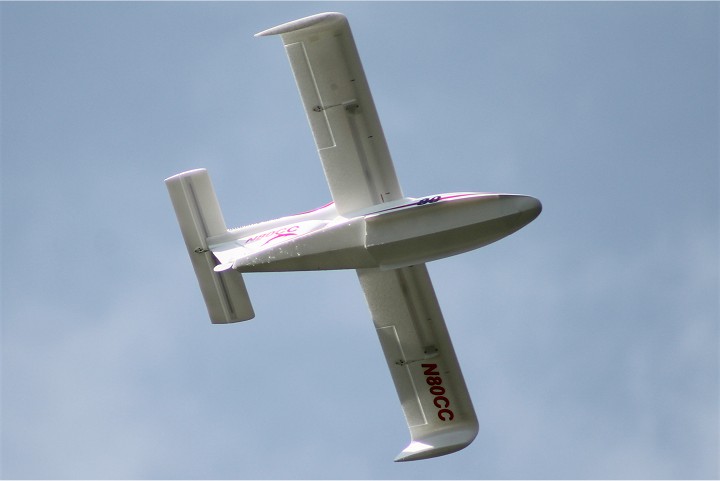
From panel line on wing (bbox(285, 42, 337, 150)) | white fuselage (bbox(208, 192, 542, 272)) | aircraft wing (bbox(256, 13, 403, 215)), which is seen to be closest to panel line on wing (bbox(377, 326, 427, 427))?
white fuselage (bbox(208, 192, 542, 272))

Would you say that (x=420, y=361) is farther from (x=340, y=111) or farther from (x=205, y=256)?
(x=340, y=111)

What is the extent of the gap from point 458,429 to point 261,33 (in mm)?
10877

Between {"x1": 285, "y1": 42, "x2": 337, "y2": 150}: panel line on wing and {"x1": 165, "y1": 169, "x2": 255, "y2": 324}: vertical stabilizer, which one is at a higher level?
{"x1": 285, "y1": 42, "x2": 337, "y2": 150}: panel line on wing

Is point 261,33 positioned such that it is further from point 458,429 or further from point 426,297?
point 458,429

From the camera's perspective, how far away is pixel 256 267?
1192 inches

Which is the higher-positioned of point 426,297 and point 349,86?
point 349,86

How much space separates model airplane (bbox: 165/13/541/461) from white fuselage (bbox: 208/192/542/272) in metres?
0.02

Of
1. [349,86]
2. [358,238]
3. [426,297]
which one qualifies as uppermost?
[349,86]

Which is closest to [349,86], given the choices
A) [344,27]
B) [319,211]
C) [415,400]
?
[344,27]

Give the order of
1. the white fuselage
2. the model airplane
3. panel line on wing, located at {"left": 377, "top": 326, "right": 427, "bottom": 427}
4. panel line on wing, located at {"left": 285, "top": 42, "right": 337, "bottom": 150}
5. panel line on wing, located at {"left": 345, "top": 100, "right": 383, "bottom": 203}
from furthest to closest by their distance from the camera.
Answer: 1. panel line on wing, located at {"left": 377, "top": 326, "right": 427, "bottom": 427}
2. panel line on wing, located at {"left": 345, "top": 100, "right": 383, "bottom": 203}
3. panel line on wing, located at {"left": 285, "top": 42, "right": 337, "bottom": 150}
4. the model airplane
5. the white fuselage

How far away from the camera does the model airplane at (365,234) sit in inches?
1178

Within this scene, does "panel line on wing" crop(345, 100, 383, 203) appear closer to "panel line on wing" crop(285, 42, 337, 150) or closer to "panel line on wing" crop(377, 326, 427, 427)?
"panel line on wing" crop(285, 42, 337, 150)

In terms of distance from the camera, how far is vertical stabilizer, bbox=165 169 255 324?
33.0 meters

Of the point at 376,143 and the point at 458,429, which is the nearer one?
the point at 376,143
